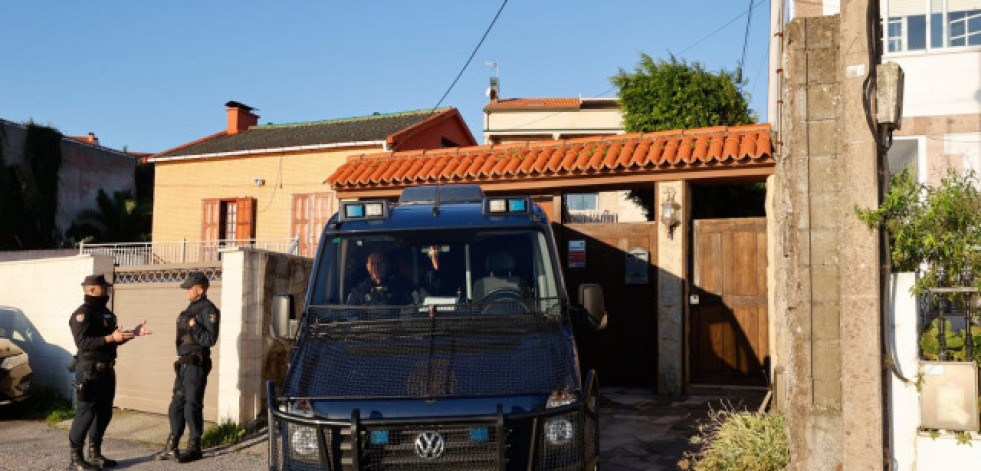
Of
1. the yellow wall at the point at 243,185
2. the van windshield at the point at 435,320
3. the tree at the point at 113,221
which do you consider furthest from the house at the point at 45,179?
the van windshield at the point at 435,320

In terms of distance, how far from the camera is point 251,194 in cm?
2408

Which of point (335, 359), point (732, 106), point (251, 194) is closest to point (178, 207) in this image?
point (251, 194)

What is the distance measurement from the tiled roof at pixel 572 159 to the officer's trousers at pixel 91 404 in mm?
5881

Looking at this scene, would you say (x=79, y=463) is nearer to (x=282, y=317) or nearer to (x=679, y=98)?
(x=282, y=317)

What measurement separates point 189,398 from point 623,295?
241 inches

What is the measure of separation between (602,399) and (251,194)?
16567 millimetres

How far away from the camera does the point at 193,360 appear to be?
741 cm

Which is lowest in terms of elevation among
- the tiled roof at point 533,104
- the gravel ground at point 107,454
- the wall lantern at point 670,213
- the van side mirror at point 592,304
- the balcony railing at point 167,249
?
the gravel ground at point 107,454

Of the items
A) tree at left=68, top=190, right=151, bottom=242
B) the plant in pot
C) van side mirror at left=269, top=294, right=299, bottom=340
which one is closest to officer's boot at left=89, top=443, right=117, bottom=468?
van side mirror at left=269, top=294, right=299, bottom=340

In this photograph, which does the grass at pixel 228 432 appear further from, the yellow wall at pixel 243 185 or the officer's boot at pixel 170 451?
the yellow wall at pixel 243 185

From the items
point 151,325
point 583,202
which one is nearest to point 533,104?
point 583,202

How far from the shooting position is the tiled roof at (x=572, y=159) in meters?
10.6

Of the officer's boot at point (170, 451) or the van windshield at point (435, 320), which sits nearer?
the van windshield at point (435, 320)

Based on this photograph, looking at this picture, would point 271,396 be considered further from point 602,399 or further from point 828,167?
point 602,399
